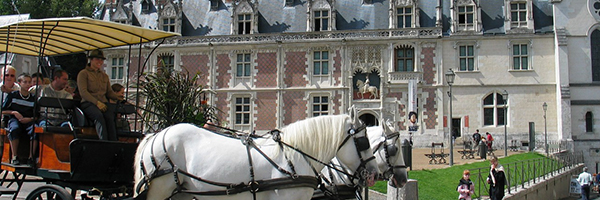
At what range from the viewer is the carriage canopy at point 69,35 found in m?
6.14

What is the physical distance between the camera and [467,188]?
10.8 metres

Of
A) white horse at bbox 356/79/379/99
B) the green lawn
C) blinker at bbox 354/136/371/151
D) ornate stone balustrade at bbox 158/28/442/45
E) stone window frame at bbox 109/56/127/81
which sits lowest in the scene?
the green lawn

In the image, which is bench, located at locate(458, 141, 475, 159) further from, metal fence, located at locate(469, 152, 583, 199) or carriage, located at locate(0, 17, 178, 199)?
carriage, located at locate(0, 17, 178, 199)

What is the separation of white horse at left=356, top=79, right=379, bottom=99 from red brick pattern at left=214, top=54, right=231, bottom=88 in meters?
7.71

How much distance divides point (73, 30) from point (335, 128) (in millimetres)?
3712

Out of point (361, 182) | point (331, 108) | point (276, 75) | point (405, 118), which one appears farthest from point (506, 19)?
point (361, 182)

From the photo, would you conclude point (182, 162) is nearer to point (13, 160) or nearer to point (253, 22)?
point (13, 160)

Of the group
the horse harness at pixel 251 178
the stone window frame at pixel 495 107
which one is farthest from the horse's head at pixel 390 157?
the stone window frame at pixel 495 107

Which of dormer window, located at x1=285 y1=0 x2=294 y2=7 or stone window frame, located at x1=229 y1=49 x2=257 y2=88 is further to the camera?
dormer window, located at x1=285 y1=0 x2=294 y2=7

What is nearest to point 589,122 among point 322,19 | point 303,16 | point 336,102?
point 336,102

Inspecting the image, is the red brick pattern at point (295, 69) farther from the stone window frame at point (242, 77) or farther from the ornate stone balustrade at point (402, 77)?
the ornate stone balustrade at point (402, 77)

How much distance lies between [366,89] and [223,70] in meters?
8.57

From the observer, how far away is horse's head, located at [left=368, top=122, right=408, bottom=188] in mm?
6641

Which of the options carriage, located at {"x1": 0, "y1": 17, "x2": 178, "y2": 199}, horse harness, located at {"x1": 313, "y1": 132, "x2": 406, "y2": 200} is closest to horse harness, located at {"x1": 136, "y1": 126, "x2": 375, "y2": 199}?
carriage, located at {"x1": 0, "y1": 17, "x2": 178, "y2": 199}
